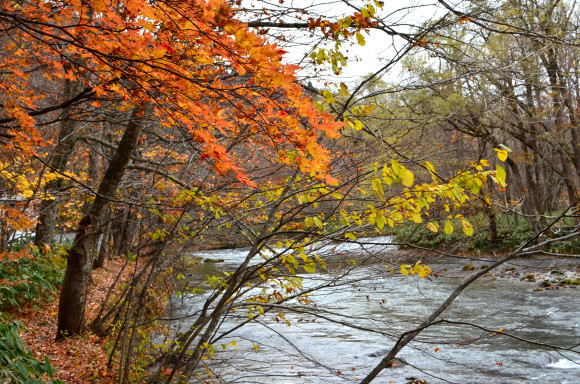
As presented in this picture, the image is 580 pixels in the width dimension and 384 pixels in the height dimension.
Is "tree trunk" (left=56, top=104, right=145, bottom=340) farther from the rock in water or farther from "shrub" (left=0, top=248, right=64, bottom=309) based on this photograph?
the rock in water

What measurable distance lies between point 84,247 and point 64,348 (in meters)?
1.27

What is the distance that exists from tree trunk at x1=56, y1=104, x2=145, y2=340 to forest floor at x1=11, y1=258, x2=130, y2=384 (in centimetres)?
24

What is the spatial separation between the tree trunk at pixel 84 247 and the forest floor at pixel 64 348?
24 cm

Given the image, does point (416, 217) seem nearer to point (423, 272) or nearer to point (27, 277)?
point (423, 272)

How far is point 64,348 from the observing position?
546 centimetres

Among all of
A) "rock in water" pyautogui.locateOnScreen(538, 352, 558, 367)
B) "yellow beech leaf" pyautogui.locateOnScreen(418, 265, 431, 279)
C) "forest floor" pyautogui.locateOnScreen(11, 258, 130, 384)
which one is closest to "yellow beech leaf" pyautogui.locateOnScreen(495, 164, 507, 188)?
"yellow beech leaf" pyautogui.locateOnScreen(418, 265, 431, 279)

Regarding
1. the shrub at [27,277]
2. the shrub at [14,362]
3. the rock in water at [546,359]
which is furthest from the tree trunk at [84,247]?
the rock in water at [546,359]

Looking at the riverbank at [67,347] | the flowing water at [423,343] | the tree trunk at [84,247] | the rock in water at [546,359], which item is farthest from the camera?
the rock in water at [546,359]

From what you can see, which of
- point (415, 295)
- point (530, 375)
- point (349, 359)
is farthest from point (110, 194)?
point (415, 295)

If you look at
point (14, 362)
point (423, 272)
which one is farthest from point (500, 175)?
point (14, 362)

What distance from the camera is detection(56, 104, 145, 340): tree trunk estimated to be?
5273 millimetres

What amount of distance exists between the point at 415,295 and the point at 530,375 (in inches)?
209

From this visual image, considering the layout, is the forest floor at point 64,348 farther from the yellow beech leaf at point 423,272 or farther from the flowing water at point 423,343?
the yellow beech leaf at point 423,272

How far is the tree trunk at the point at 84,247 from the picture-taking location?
5.27m
